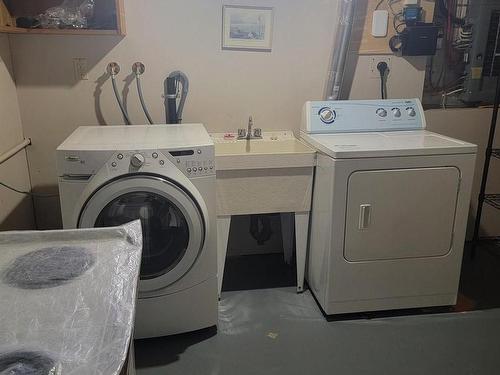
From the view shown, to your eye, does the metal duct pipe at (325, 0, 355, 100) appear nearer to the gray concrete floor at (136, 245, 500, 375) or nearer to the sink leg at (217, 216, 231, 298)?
the sink leg at (217, 216, 231, 298)

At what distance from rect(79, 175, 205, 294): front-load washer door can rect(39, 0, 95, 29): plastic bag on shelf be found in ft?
3.24

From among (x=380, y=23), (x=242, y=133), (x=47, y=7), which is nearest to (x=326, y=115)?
(x=242, y=133)

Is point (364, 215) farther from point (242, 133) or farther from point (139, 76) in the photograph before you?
point (139, 76)

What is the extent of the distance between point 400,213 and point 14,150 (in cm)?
197

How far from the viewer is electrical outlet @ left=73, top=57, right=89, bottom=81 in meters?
2.42

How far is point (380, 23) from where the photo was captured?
261cm

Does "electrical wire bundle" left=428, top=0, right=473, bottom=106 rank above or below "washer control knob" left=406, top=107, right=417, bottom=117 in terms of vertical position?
above

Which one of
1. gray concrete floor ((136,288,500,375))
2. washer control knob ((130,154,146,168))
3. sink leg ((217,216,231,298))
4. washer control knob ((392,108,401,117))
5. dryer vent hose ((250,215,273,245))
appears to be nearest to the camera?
washer control knob ((130,154,146,168))

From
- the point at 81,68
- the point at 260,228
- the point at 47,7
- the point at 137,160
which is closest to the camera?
the point at 137,160

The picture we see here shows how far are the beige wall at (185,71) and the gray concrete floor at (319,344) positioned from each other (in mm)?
1090

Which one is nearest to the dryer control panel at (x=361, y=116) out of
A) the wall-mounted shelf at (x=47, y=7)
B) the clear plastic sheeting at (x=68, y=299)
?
the wall-mounted shelf at (x=47, y=7)

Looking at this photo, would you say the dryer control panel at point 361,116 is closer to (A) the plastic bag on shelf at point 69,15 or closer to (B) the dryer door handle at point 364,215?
(B) the dryer door handle at point 364,215

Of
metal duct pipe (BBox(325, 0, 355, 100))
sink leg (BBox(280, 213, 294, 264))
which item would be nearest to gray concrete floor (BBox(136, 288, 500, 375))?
sink leg (BBox(280, 213, 294, 264))

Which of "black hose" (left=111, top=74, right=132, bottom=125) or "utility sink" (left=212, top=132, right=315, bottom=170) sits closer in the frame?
"utility sink" (left=212, top=132, right=315, bottom=170)
